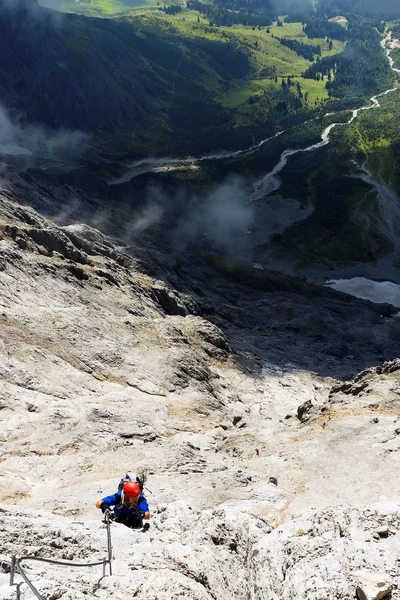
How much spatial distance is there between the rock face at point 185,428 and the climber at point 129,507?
89 cm

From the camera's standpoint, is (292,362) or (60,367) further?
(292,362)

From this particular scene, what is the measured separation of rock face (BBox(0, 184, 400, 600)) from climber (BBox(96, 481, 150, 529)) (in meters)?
0.89

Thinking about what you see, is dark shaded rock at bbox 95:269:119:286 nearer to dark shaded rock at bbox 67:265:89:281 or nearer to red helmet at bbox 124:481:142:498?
dark shaded rock at bbox 67:265:89:281

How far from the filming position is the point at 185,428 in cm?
4741

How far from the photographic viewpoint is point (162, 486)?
28.7 metres

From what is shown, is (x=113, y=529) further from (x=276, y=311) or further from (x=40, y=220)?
(x=276, y=311)

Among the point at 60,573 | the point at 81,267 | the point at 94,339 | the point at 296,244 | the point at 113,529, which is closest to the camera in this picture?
the point at 60,573

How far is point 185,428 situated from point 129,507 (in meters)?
27.2

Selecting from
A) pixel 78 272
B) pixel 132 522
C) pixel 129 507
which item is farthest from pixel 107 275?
pixel 132 522

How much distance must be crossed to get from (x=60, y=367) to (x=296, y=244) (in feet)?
402

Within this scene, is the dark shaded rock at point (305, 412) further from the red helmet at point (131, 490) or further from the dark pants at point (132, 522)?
the red helmet at point (131, 490)

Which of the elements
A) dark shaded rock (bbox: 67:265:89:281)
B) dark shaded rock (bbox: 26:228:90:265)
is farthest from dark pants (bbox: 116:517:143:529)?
dark shaded rock (bbox: 26:228:90:265)

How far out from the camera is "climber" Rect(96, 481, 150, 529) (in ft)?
66.5

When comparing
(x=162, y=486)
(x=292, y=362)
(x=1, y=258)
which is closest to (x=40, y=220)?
(x=1, y=258)
